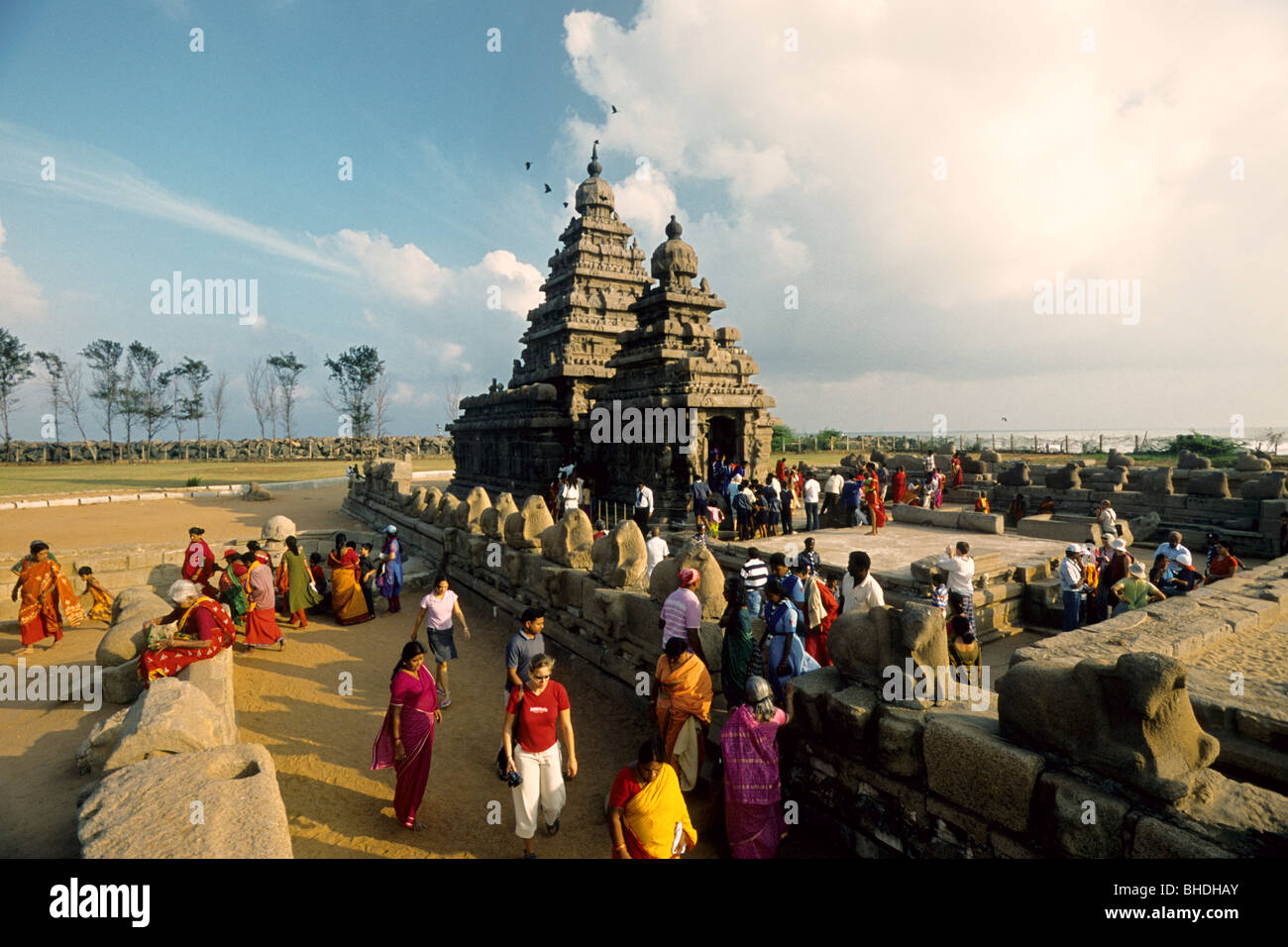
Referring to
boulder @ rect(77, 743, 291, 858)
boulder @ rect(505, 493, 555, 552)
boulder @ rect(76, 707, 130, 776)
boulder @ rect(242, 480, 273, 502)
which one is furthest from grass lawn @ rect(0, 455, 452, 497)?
boulder @ rect(77, 743, 291, 858)

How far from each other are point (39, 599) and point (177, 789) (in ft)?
24.4

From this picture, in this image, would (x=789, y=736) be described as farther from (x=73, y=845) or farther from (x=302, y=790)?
(x=73, y=845)

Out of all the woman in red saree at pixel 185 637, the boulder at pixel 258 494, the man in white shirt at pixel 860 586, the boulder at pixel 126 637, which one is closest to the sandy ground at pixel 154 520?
the boulder at pixel 258 494

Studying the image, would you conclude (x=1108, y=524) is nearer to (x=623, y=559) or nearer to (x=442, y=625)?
(x=623, y=559)

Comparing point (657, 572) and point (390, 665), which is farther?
point (390, 665)

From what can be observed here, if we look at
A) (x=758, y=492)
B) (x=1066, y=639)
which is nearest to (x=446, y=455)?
(x=758, y=492)

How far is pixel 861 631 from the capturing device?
368 cm

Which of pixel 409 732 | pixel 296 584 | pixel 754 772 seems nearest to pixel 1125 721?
pixel 754 772

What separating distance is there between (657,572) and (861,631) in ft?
7.19

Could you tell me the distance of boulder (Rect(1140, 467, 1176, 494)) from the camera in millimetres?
14031

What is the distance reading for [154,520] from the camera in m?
18.9

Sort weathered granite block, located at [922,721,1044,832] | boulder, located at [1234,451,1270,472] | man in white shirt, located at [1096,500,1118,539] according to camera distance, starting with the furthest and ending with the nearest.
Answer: boulder, located at [1234,451,1270,472]
man in white shirt, located at [1096,500,1118,539]
weathered granite block, located at [922,721,1044,832]

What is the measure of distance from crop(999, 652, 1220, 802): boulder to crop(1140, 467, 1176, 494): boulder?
51.0 feet

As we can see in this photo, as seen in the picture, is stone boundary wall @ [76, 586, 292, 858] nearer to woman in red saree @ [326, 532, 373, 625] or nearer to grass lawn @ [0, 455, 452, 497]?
woman in red saree @ [326, 532, 373, 625]
